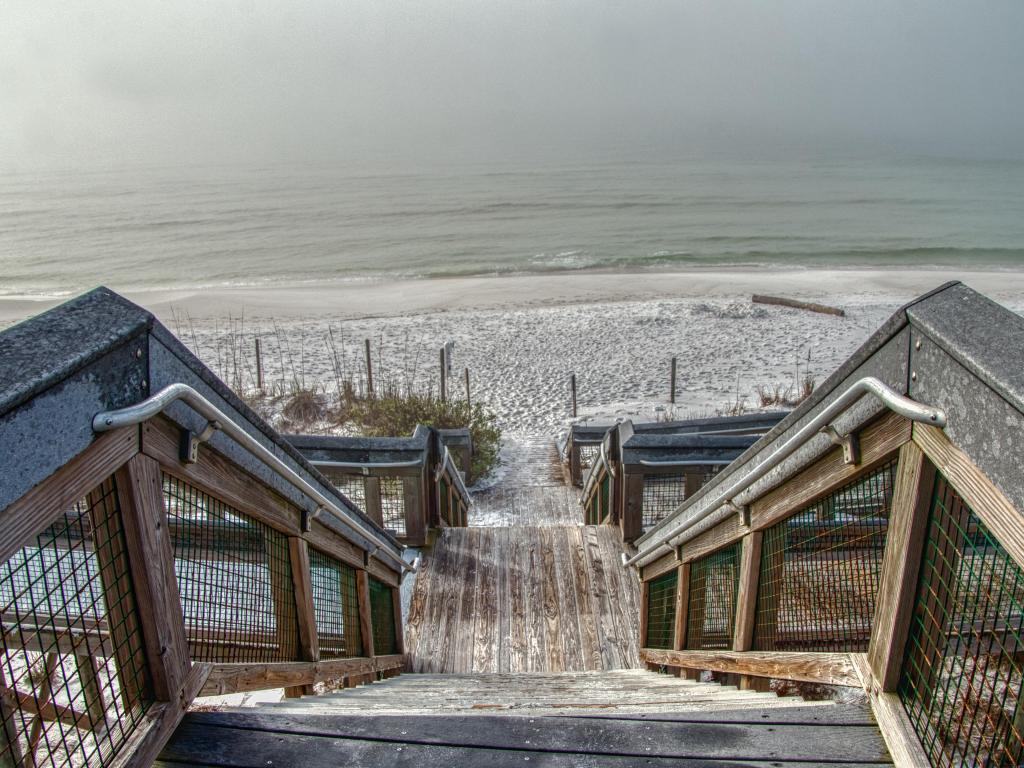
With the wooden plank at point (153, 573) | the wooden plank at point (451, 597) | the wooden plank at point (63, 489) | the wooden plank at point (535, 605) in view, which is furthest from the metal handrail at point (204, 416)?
the wooden plank at point (535, 605)

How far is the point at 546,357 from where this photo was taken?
66.3 feet

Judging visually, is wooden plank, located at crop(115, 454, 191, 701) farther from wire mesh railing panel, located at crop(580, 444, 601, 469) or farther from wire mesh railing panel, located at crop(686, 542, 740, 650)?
wire mesh railing panel, located at crop(580, 444, 601, 469)

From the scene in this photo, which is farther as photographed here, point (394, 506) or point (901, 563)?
point (394, 506)

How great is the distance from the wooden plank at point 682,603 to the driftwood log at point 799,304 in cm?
2299

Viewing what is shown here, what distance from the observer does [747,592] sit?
306 cm

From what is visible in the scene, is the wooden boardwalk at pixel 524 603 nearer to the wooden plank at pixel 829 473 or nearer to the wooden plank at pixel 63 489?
the wooden plank at pixel 829 473

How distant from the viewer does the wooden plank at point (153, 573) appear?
179 centimetres

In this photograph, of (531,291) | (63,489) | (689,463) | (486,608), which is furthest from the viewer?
(531,291)

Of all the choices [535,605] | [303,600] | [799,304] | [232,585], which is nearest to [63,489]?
[232,585]

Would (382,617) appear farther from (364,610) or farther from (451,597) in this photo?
(451,597)

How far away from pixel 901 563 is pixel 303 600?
219cm

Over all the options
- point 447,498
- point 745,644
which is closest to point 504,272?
point 447,498

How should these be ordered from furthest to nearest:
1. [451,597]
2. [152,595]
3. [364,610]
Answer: [451,597]
[364,610]
[152,595]

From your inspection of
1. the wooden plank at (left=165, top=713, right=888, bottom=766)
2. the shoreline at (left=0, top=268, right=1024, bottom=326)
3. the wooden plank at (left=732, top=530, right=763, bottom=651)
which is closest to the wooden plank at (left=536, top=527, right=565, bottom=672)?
the wooden plank at (left=732, top=530, right=763, bottom=651)
